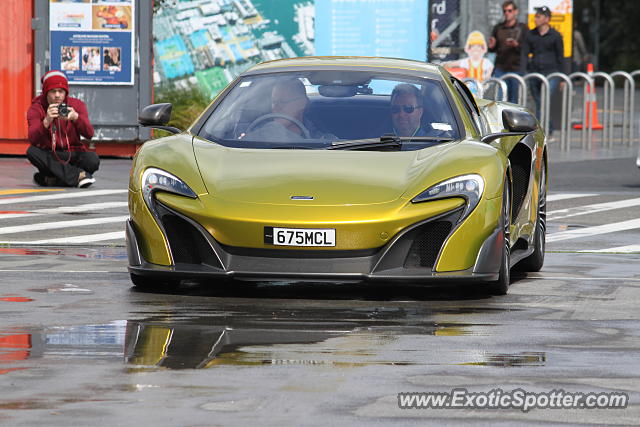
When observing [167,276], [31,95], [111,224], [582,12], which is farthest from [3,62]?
[582,12]

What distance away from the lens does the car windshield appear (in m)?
9.56

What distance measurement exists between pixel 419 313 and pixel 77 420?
10.3 ft

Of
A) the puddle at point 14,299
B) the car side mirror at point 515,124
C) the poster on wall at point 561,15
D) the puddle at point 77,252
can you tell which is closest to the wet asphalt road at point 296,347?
the puddle at point 14,299

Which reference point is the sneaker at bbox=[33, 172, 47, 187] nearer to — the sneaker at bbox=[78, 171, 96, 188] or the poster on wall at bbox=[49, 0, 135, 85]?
the sneaker at bbox=[78, 171, 96, 188]

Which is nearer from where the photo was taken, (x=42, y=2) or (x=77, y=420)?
(x=77, y=420)

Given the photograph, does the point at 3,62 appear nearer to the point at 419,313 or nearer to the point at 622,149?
the point at 622,149

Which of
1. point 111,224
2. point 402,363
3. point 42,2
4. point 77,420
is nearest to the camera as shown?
point 77,420

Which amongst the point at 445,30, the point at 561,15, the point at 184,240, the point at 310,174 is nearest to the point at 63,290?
the point at 184,240

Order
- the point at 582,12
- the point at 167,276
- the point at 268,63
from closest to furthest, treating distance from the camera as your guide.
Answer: the point at 167,276 → the point at 268,63 → the point at 582,12

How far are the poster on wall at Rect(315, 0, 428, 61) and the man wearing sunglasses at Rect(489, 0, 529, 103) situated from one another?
262 cm

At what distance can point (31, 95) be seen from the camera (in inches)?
861

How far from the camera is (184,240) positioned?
875 centimetres

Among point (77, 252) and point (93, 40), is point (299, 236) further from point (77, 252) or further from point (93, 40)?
point (93, 40)

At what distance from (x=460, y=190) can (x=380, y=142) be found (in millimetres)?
878
